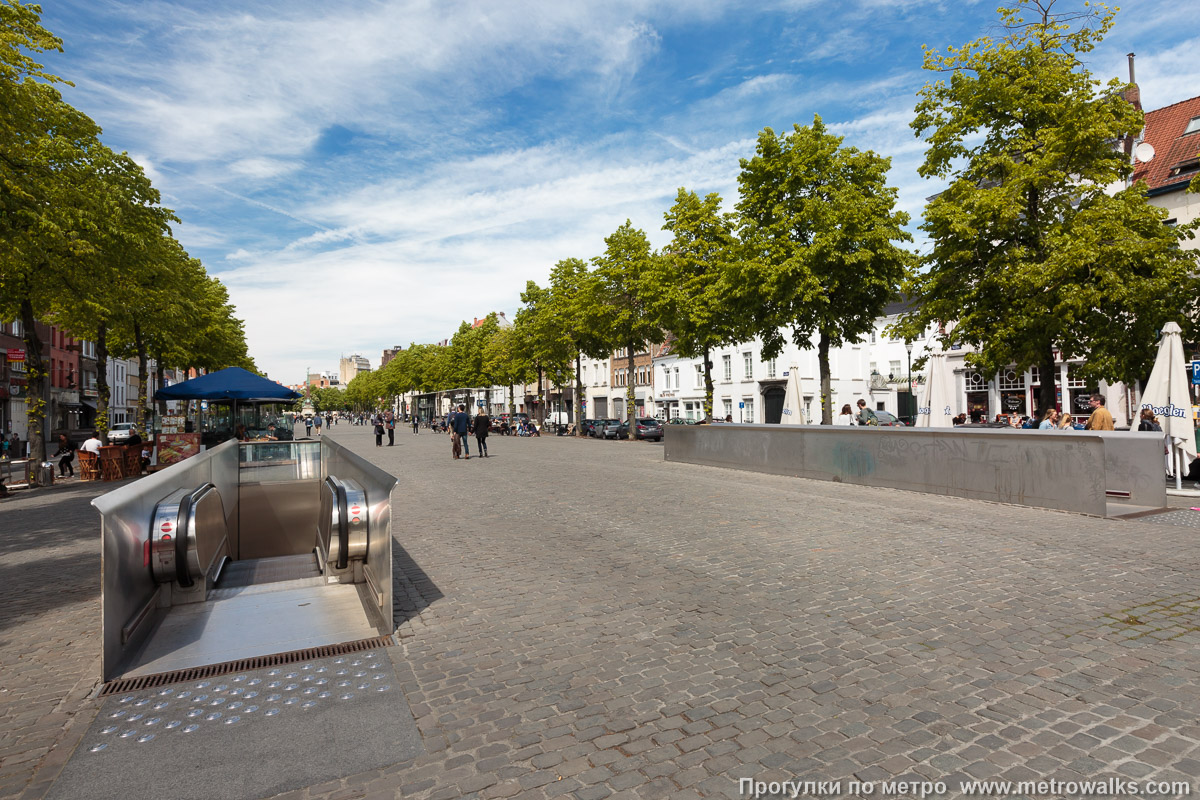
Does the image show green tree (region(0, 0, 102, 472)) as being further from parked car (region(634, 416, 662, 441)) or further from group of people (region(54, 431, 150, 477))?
parked car (region(634, 416, 662, 441))

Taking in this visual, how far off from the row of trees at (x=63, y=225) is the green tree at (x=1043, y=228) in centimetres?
2052

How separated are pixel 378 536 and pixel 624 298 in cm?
3650

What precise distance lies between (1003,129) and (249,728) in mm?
22399

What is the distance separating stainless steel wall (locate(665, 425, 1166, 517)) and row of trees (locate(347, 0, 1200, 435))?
20.2 feet

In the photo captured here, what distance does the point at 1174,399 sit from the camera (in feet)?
42.5

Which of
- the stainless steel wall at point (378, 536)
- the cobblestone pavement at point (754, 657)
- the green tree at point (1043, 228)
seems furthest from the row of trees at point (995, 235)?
the stainless steel wall at point (378, 536)

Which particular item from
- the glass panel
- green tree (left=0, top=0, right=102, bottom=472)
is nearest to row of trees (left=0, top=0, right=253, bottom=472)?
green tree (left=0, top=0, right=102, bottom=472)

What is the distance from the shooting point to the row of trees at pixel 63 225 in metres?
A: 13.5

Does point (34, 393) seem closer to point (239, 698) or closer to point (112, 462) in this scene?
point (112, 462)

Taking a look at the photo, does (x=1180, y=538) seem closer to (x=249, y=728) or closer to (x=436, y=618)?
(x=436, y=618)

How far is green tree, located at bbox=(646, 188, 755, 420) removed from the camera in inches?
1280

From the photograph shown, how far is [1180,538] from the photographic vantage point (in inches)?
337

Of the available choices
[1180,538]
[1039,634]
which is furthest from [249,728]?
[1180,538]

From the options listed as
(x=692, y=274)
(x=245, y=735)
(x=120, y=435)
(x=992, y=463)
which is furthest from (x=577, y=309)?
(x=245, y=735)
